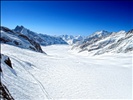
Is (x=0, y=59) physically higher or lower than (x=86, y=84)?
higher

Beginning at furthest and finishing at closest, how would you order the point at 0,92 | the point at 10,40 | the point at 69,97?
the point at 10,40
the point at 69,97
the point at 0,92

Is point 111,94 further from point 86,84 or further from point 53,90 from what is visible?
point 53,90

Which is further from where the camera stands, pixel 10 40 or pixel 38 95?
pixel 10 40

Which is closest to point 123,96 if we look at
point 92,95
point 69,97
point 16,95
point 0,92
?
point 92,95

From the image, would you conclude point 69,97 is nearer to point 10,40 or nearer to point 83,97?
point 83,97

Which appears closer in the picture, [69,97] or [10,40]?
[69,97]

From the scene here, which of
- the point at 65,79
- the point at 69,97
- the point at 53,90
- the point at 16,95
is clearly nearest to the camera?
the point at 16,95

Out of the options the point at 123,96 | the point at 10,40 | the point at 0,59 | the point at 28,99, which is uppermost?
the point at 10,40

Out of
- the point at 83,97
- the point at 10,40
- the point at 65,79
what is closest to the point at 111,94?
the point at 83,97

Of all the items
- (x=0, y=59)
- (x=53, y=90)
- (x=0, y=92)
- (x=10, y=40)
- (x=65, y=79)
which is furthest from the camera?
(x=10, y=40)
